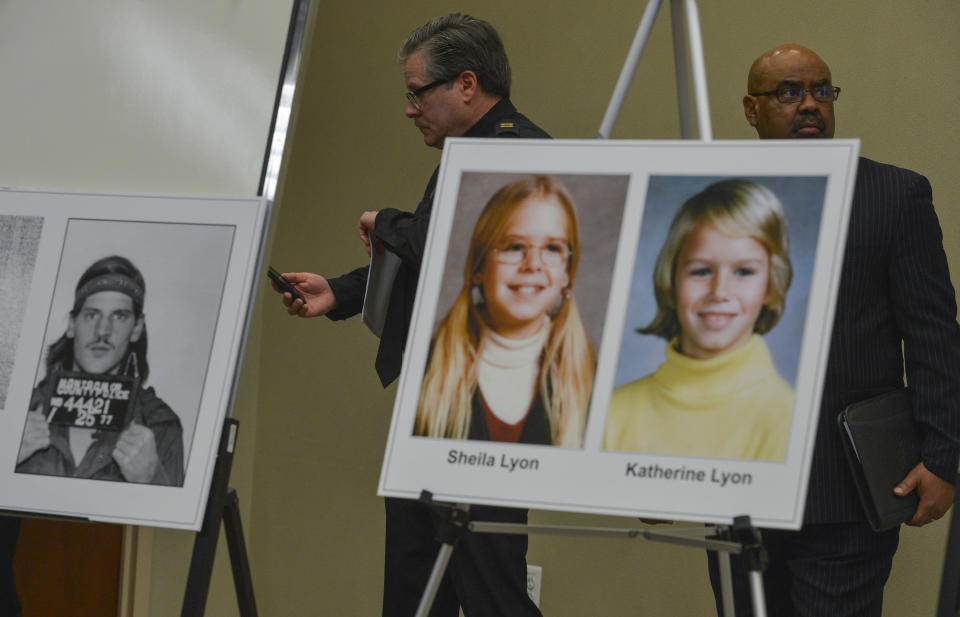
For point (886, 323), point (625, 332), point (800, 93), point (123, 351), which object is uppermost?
point (800, 93)

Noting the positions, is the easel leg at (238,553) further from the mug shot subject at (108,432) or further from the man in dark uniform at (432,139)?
the man in dark uniform at (432,139)

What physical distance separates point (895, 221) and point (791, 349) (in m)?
0.49

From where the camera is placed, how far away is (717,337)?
→ 1206mm

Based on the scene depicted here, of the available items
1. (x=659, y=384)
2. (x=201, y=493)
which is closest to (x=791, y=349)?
(x=659, y=384)

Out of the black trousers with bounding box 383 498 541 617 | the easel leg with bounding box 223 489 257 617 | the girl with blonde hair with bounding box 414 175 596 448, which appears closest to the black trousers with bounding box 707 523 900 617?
the black trousers with bounding box 383 498 541 617

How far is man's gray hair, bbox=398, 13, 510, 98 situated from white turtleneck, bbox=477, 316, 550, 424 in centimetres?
69

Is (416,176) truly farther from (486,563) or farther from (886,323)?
(886,323)

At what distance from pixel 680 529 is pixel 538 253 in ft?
1.37

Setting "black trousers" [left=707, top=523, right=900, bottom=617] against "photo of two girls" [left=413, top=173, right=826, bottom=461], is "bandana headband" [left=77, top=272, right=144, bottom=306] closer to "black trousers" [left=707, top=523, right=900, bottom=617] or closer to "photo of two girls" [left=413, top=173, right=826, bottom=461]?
"photo of two girls" [left=413, top=173, right=826, bottom=461]

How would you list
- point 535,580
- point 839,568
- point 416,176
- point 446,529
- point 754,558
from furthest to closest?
point 416,176 → point 535,580 → point 839,568 → point 446,529 → point 754,558

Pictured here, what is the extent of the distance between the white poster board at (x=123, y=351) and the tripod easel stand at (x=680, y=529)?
31 centimetres

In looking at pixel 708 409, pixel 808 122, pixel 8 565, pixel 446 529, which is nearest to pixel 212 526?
pixel 446 529

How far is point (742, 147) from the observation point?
1.25m

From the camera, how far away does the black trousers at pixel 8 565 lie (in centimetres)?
180
